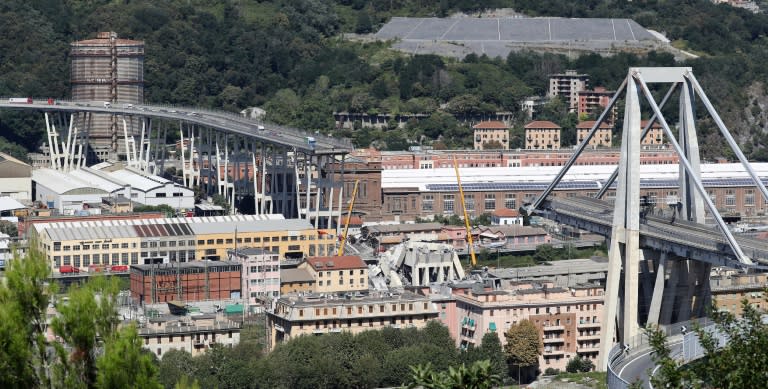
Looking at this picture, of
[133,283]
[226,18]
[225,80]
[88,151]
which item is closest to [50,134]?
[88,151]

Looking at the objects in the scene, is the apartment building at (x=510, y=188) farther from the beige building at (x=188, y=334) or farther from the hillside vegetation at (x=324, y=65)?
the beige building at (x=188, y=334)

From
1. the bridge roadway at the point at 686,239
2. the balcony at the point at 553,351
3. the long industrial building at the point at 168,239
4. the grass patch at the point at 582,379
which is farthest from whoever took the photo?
the long industrial building at the point at 168,239

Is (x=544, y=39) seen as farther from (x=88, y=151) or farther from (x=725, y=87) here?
(x=88, y=151)

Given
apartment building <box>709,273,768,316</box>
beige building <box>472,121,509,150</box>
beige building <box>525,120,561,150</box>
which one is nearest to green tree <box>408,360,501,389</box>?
apartment building <box>709,273,768,316</box>

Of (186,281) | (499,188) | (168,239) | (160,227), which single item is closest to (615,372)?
(186,281)

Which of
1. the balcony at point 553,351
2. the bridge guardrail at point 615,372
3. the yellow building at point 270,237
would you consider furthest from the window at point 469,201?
the bridge guardrail at point 615,372

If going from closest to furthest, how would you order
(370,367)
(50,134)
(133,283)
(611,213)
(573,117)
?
(370,367), (611,213), (133,283), (50,134), (573,117)
